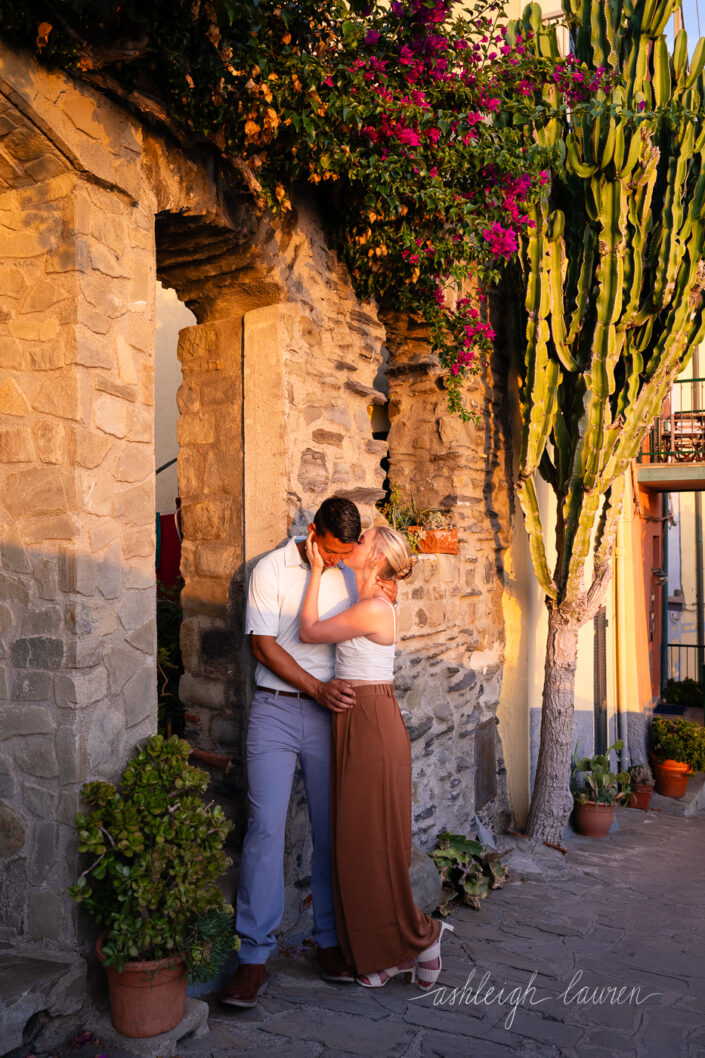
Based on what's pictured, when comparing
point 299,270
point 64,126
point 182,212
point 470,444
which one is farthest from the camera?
point 470,444

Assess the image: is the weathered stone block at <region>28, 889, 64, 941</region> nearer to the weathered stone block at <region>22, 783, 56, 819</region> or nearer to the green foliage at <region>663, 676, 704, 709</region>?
the weathered stone block at <region>22, 783, 56, 819</region>

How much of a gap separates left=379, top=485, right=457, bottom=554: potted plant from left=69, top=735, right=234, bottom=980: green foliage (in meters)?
2.59

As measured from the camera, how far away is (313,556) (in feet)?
10.7

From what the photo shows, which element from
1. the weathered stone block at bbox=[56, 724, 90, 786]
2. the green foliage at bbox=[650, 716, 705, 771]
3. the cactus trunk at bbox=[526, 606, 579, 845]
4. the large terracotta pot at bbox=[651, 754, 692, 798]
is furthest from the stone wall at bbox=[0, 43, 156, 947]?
the green foliage at bbox=[650, 716, 705, 771]

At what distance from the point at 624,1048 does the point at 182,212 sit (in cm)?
350

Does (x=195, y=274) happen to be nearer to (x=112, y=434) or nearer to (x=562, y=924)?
(x=112, y=434)

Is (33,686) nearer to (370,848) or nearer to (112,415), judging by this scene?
(112,415)

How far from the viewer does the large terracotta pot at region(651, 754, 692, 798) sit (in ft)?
25.0

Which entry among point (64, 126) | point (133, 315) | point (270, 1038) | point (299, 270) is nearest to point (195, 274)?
point (299, 270)

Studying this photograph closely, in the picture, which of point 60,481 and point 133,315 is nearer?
point 60,481

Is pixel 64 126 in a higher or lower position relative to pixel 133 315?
higher

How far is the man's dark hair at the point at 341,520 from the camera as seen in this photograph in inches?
125

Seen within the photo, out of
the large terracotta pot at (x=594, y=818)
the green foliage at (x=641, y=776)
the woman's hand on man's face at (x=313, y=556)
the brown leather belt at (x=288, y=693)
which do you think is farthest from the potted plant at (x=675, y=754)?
the woman's hand on man's face at (x=313, y=556)

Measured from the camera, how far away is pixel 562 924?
4.28m
